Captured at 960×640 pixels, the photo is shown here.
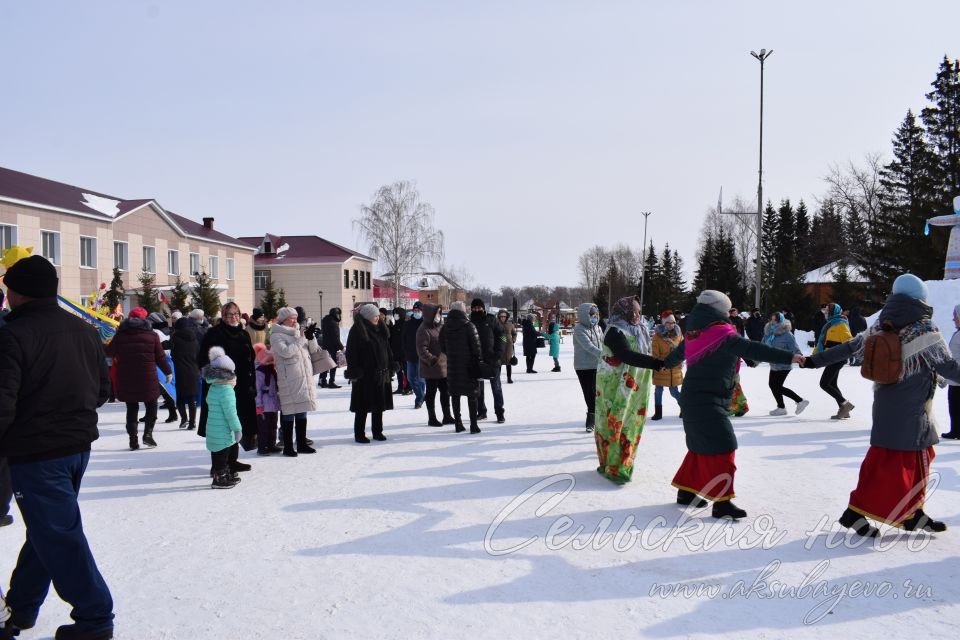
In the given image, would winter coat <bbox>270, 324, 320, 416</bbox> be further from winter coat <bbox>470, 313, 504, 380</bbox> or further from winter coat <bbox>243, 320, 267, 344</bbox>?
winter coat <bbox>470, 313, 504, 380</bbox>

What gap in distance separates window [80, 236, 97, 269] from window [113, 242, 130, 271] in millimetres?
1825

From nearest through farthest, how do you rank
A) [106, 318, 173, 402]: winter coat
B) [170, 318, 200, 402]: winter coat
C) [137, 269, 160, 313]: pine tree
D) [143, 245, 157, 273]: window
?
[106, 318, 173, 402]: winter coat < [170, 318, 200, 402]: winter coat < [137, 269, 160, 313]: pine tree < [143, 245, 157, 273]: window

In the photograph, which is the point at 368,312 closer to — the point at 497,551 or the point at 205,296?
the point at 497,551

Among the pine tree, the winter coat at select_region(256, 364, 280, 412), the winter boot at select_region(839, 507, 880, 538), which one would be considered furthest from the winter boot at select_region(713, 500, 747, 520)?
the pine tree

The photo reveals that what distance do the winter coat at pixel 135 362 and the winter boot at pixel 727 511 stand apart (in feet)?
23.0

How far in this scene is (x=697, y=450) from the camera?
17.2 ft

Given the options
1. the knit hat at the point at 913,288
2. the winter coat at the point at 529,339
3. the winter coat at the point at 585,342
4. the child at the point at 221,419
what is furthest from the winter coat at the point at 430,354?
the winter coat at the point at 529,339

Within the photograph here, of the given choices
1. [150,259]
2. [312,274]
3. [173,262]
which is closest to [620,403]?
[150,259]

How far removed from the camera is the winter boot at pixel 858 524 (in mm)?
4672

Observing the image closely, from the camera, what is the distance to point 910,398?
4.55 meters

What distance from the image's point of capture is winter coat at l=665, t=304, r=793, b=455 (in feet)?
16.8

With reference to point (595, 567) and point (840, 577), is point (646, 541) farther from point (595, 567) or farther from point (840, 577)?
point (840, 577)

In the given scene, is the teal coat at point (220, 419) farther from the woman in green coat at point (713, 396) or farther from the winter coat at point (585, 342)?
the winter coat at point (585, 342)

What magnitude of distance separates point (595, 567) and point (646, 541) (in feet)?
2.08
